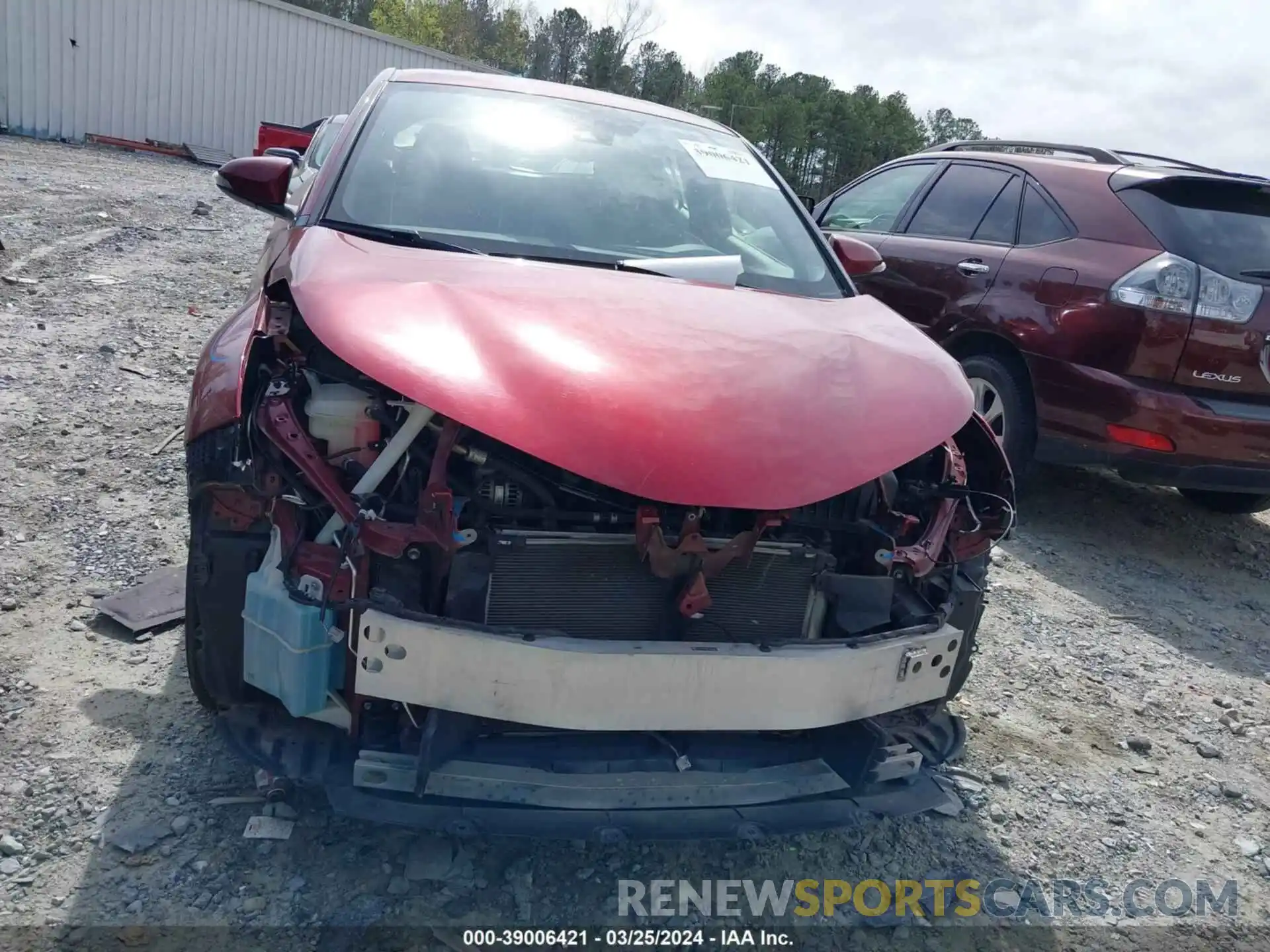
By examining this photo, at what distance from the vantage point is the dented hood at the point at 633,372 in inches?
72.6

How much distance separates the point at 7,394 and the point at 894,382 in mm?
4163

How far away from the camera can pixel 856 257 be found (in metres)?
3.51

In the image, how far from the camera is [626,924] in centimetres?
216

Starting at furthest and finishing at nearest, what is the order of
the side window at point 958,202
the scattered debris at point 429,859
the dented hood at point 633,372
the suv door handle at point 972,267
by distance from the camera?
1. the side window at point 958,202
2. the suv door handle at point 972,267
3. the scattered debris at point 429,859
4. the dented hood at point 633,372

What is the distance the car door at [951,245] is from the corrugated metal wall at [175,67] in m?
18.3

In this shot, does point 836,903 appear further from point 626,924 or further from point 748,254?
point 748,254

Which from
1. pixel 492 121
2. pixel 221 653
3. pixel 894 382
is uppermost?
pixel 492 121

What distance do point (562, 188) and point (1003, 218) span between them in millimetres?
3155

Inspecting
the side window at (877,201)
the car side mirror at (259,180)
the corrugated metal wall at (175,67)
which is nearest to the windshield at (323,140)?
the car side mirror at (259,180)

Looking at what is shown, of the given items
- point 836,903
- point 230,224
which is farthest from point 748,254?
point 230,224

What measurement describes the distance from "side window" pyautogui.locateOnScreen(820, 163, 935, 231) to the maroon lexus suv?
592 mm

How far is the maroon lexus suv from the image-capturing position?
4254mm

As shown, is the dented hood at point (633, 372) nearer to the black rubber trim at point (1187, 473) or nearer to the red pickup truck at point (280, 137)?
the black rubber trim at point (1187, 473)

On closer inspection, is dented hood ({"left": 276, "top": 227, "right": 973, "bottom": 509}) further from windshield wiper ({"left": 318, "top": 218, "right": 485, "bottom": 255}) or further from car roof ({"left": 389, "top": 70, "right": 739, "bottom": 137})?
car roof ({"left": 389, "top": 70, "right": 739, "bottom": 137})
